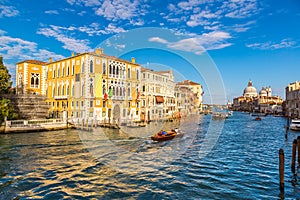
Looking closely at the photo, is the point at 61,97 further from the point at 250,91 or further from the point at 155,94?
the point at 250,91

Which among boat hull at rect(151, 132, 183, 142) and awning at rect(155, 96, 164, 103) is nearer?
boat hull at rect(151, 132, 183, 142)

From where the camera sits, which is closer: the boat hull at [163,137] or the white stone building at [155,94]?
the boat hull at [163,137]

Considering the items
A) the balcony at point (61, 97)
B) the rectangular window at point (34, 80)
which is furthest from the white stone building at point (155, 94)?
the rectangular window at point (34, 80)

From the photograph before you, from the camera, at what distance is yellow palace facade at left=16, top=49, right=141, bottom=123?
2891cm

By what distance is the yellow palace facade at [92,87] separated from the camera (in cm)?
2891

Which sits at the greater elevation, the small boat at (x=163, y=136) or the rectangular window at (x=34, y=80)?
the rectangular window at (x=34, y=80)

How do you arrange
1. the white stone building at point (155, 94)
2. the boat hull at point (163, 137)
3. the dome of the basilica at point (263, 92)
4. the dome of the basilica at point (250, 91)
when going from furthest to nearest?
the dome of the basilica at point (250, 91), the dome of the basilica at point (263, 92), the white stone building at point (155, 94), the boat hull at point (163, 137)

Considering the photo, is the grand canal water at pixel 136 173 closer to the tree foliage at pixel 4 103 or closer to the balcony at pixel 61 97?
the tree foliage at pixel 4 103

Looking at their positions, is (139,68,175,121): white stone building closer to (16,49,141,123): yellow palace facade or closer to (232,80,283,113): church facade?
(16,49,141,123): yellow palace facade

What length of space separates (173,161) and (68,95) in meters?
22.1

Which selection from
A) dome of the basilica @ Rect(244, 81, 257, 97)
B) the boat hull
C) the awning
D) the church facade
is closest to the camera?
the boat hull

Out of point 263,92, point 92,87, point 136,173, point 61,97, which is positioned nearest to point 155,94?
point 92,87

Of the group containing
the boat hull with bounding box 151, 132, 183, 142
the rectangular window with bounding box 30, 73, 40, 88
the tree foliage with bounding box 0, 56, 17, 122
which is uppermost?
the rectangular window with bounding box 30, 73, 40, 88

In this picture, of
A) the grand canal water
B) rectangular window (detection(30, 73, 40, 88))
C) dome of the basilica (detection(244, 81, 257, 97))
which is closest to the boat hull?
the grand canal water
